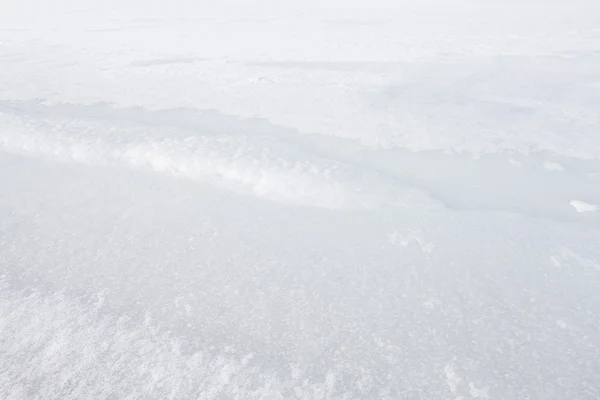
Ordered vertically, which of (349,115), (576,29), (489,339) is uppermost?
(489,339)

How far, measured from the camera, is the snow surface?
7.61 feet

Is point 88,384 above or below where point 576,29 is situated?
above

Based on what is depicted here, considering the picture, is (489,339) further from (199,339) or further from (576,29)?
(576,29)

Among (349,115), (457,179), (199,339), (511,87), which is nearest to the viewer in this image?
(199,339)

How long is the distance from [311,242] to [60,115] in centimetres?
445

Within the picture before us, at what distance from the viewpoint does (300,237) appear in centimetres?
343

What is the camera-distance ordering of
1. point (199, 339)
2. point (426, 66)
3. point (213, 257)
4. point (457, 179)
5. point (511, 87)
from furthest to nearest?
point (426, 66) → point (511, 87) → point (457, 179) → point (213, 257) → point (199, 339)

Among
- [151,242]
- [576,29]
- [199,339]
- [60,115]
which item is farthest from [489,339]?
[576,29]

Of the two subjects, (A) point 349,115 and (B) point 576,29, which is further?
(B) point 576,29

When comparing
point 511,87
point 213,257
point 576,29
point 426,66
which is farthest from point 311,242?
point 576,29

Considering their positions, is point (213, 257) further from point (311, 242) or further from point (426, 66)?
point (426, 66)

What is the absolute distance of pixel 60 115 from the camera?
596 centimetres

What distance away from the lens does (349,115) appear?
233 inches

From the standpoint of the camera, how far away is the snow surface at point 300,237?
2318 millimetres
